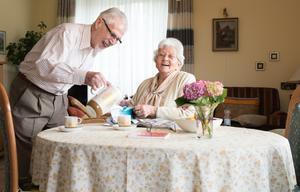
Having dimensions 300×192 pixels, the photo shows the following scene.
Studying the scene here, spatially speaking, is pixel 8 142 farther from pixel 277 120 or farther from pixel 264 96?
pixel 264 96

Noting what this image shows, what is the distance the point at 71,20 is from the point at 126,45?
1008 millimetres

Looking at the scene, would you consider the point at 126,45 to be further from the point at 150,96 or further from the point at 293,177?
the point at 293,177

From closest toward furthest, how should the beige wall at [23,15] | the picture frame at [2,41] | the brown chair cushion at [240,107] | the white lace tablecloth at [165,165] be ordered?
the white lace tablecloth at [165,165] < the brown chair cushion at [240,107] < the picture frame at [2,41] < the beige wall at [23,15]

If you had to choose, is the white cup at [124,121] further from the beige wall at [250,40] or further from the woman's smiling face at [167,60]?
the beige wall at [250,40]

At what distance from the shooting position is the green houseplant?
17.6 feet

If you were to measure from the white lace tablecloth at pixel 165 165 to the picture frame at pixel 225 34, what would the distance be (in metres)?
3.66

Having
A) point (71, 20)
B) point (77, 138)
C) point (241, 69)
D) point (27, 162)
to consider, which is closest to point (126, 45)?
point (71, 20)

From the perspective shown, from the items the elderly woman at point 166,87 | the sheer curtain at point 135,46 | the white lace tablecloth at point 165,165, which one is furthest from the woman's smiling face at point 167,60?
the sheer curtain at point 135,46

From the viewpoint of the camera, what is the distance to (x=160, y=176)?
4.76 ft

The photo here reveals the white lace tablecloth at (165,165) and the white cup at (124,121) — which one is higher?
the white cup at (124,121)

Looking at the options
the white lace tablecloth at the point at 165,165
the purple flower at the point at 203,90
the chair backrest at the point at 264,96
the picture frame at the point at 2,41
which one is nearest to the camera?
the white lace tablecloth at the point at 165,165

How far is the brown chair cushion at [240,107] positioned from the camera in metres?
4.67

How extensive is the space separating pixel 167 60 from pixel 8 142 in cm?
137

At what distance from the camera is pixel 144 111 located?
219cm
